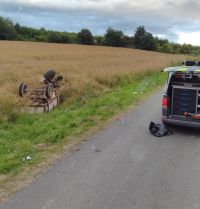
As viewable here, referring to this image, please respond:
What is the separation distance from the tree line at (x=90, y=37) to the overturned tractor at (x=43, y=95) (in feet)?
277

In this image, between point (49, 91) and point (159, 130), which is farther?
point (49, 91)

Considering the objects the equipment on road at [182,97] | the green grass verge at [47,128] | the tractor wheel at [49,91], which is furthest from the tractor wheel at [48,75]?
the equipment on road at [182,97]

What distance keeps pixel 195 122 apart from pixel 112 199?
188 inches

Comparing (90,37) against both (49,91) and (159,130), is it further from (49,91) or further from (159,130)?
(159,130)

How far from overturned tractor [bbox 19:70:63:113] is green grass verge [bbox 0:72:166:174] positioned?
14.7 inches

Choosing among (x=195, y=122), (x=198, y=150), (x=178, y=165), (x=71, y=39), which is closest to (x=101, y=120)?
(x=195, y=122)

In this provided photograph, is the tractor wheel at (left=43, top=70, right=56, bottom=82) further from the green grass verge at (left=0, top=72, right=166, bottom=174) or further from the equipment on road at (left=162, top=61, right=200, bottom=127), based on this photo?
the equipment on road at (left=162, top=61, right=200, bottom=127)

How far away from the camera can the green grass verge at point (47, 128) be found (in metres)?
7.47

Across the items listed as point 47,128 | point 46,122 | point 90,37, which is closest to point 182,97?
point 47,128

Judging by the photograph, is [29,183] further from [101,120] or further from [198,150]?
[101,120]

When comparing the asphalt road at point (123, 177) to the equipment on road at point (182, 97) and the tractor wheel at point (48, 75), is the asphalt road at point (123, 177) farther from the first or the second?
the tractor wheel at point (48, 75)

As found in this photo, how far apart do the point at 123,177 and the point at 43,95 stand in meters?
7.99

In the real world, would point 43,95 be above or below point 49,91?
below

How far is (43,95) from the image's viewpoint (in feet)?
45.2
